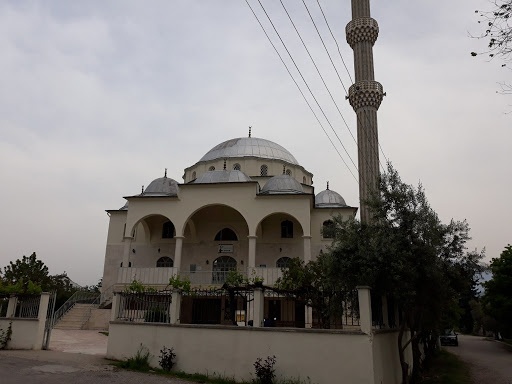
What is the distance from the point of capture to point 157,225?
2681cm

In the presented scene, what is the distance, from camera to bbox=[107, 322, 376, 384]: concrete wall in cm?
864

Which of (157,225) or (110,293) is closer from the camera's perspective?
(110,293)

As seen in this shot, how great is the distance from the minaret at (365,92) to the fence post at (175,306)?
1486 cm

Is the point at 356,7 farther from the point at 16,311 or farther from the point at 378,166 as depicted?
the point at 16,311

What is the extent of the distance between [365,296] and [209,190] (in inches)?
625

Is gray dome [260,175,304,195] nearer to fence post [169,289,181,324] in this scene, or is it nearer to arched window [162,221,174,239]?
arched window [162,221,174,239]

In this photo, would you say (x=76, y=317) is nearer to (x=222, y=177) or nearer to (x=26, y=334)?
(x=26, y=334)

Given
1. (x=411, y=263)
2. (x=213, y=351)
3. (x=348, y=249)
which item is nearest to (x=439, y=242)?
(x=411, y=263)

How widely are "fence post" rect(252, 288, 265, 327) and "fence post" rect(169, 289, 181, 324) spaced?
2313mm

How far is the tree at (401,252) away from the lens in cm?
996

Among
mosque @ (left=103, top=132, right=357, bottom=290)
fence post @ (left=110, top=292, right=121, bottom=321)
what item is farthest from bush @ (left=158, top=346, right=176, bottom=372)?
mosque @ (left=103, top=132, right=357, bottom=290)

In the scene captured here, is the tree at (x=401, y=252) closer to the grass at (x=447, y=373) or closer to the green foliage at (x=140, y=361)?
the grass at (x=447, y=373)

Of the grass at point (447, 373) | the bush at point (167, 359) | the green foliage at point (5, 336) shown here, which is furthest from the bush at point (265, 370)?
the green foliage at point (5, 336)

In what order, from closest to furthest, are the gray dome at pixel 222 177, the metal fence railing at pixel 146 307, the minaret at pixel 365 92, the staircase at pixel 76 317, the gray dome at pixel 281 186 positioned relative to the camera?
the metal fence railing at pixel 146 307, the staircase at pixel 76 317, the gray dome at pixel 281 186, the minaret at pixel 365 92, the gray dome at pixel 222 177
